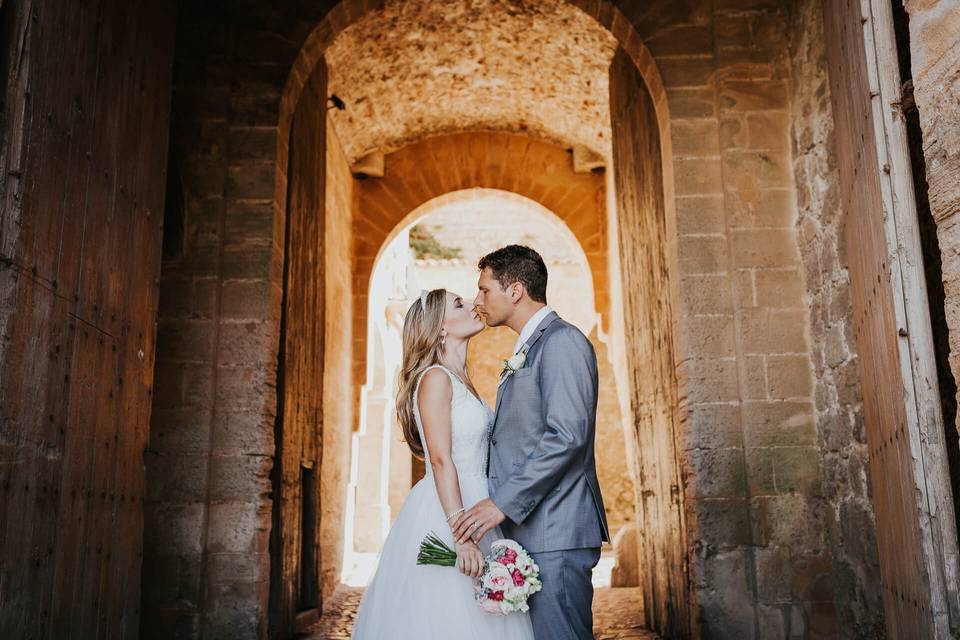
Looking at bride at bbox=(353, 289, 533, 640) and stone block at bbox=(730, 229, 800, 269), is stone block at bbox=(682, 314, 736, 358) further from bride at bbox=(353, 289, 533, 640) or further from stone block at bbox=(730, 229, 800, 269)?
bride at bbox=(353, 289, 533, 640)

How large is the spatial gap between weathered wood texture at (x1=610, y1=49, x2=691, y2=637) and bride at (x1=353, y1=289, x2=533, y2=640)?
238 cm

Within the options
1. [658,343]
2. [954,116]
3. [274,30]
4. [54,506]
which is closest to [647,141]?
[658,343]

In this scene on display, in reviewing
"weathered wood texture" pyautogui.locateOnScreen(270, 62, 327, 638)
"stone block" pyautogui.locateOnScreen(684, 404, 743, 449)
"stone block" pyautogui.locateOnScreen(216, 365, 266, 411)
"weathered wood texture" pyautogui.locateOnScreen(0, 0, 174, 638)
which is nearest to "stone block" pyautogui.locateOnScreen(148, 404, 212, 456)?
"stone block" pyautogui.locateOnScreen(216, 365, 266, 411)

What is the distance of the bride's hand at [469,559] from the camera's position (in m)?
2.80

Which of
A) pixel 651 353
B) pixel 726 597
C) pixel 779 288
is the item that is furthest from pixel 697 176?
pixel 726 597

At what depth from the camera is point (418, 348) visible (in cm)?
323

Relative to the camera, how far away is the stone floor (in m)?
6.06

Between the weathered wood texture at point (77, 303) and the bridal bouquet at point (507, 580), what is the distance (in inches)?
56.9

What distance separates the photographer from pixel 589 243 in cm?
1075

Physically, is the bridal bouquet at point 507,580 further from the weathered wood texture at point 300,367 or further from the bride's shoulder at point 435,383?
the weathered wood texture at point 300,367

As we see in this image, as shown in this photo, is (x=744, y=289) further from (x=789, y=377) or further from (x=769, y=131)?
(x=769, y=131)

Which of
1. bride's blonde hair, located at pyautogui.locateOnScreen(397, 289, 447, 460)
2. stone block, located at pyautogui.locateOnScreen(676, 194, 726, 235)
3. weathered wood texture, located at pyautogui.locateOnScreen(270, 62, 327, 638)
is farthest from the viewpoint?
weathered wood texture, located at pyautogui.locateOnScreen(270, 62, 327, 638)

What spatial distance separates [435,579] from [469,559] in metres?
0.17

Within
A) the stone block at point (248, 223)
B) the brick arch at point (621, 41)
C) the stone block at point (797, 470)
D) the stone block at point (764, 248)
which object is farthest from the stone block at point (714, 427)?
the stone block at point (248, 223)
